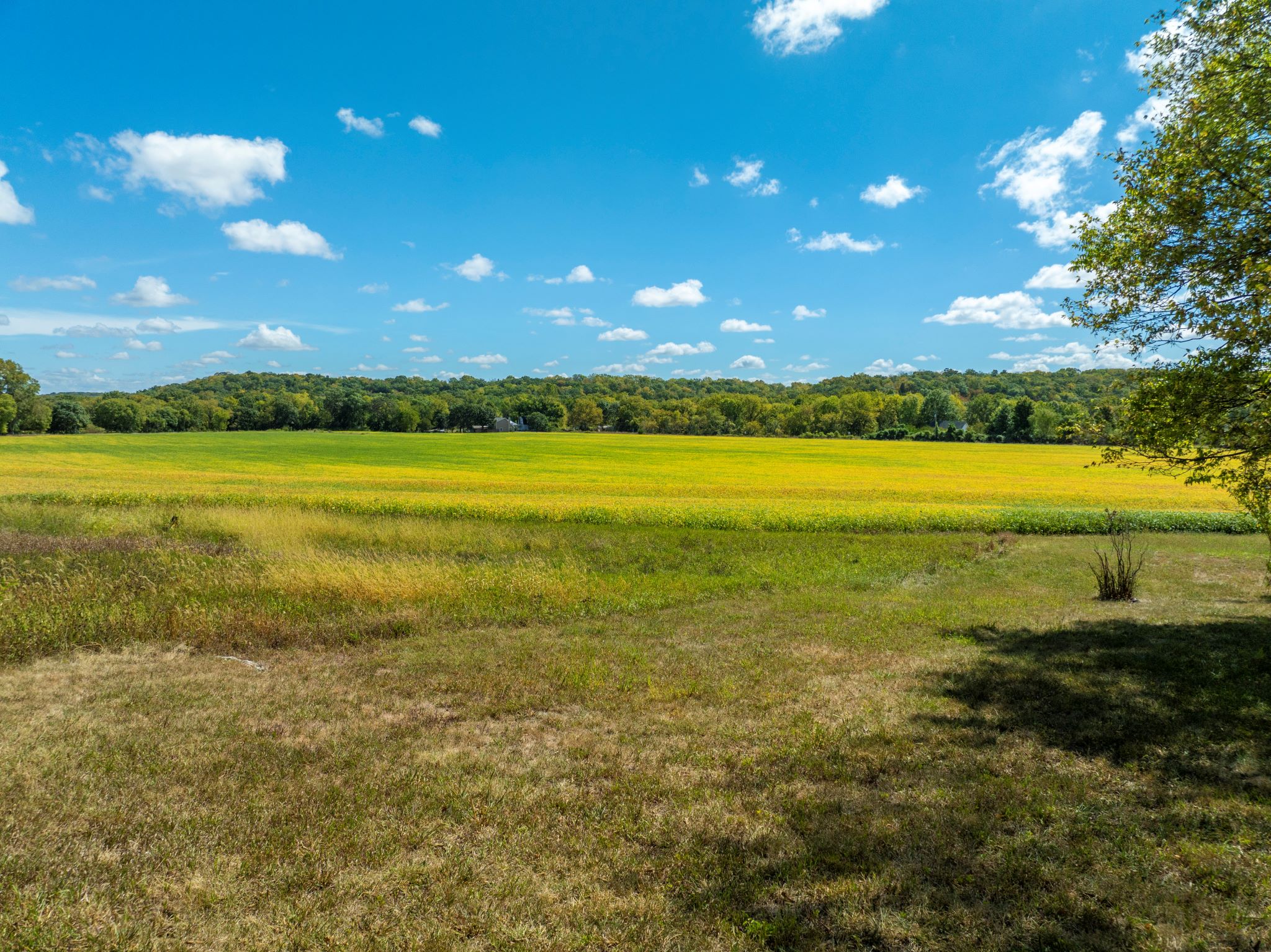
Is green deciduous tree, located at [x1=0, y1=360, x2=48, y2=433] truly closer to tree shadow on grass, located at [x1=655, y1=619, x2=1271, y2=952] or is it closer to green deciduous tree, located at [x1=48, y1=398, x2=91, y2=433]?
green deciduous tree, located at [x1=48, y1=398, x2=91, y2=433]

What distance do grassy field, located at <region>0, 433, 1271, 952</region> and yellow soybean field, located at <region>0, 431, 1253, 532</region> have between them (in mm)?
5249

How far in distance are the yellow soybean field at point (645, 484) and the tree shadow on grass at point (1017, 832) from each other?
4.80m

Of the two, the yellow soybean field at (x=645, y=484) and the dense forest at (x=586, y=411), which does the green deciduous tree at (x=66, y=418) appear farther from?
the yellow soybean field at (x=645, y=484)

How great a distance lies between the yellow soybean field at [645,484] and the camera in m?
29.1

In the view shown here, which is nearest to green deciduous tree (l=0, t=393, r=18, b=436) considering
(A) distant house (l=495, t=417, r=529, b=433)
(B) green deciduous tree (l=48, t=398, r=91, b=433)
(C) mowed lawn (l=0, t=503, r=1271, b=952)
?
(B) green deciduous tree (l=48, t=398, r=91, b=433)

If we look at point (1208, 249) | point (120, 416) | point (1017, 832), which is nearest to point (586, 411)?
point (120, 416)

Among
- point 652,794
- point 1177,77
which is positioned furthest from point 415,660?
point 1177,77

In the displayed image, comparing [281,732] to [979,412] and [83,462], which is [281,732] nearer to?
[83,462]

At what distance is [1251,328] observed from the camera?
958cm

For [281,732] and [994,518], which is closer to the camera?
[281,732]

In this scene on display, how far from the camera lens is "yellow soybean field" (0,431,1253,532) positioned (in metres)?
29.1

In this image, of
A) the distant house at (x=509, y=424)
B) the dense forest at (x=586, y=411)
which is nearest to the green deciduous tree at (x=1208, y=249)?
the dense forest at (x=586, y=411)

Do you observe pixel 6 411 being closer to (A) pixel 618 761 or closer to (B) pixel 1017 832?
(A) pixel 618 761

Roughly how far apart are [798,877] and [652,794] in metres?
1.70
